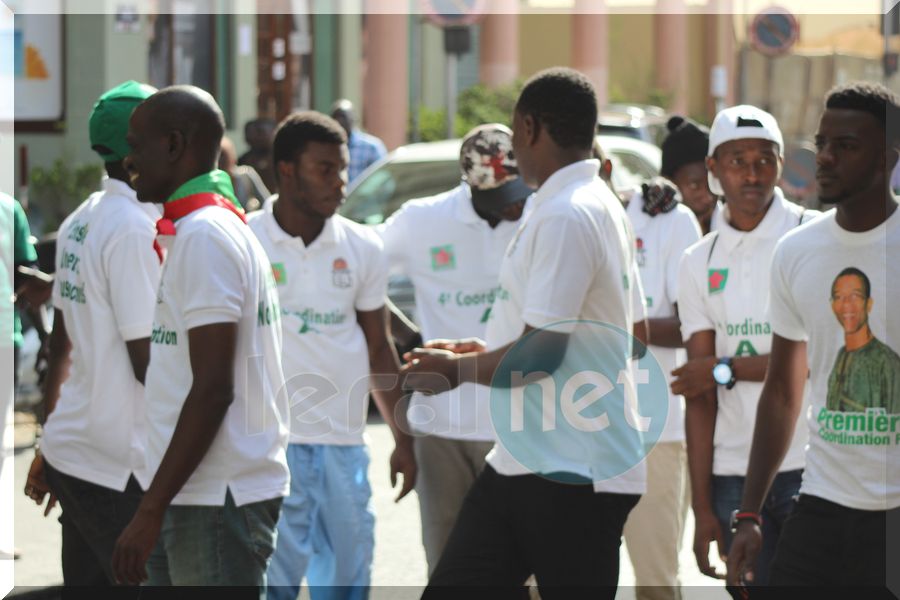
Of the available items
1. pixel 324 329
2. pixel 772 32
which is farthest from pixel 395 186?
pixel 772 32

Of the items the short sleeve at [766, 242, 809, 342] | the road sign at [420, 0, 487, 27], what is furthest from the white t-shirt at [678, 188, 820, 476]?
the road sign at [420, 0, 487, 27]

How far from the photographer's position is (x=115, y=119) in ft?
16.4

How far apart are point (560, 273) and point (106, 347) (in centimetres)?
143

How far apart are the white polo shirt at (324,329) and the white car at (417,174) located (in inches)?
204

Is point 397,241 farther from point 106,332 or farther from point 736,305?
point 106,332

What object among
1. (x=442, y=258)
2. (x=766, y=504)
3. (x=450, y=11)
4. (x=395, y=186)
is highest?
(x=450, y=11)

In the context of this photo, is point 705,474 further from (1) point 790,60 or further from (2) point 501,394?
(1) point 790,60

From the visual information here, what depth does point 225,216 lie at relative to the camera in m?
4.31

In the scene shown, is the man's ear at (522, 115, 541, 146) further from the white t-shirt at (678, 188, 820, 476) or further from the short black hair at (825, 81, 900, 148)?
the white t-shirt at (678, 188, 820, 476)

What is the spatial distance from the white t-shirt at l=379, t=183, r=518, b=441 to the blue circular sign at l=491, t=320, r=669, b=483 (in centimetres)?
168

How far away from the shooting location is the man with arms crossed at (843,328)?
4.29m

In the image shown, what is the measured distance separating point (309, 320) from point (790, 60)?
4100cm

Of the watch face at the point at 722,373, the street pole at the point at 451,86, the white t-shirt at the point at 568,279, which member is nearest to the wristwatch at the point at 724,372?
the watch face at the point at 722,373

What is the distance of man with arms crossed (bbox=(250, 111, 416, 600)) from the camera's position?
6023mm
